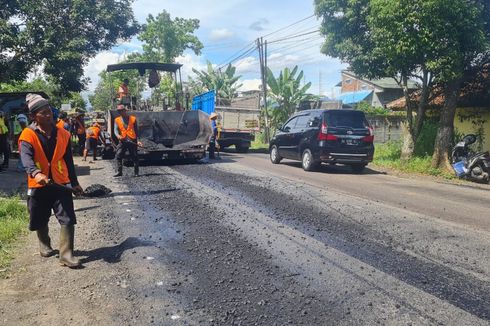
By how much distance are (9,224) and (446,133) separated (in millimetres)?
12093

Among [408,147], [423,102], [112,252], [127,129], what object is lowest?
[112,252]

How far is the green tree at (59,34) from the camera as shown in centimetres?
1680

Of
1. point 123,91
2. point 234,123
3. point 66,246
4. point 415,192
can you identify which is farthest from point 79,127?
point 66,246

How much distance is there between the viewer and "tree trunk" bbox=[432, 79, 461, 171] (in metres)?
13.4

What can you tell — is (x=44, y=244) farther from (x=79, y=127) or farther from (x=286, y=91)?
(x=286, y=91)

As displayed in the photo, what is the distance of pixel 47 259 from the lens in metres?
4.92

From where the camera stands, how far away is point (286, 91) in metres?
27.0

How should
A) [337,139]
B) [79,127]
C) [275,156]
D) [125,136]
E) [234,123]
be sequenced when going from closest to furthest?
[125,136] → [337,139] → [275,156] → [79,127] → [234,123]

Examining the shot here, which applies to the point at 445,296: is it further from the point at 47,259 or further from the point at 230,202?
the point at 230,202

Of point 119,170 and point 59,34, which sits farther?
point 59,34

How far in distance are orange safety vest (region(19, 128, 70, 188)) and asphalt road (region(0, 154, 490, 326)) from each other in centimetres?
91

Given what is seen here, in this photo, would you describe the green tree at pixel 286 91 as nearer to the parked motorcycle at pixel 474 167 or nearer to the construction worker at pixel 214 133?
the construction worker at pixel 214 133

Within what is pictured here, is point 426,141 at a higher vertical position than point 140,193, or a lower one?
higher

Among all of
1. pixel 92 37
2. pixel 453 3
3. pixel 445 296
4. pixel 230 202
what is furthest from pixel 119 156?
pixel 92 37
